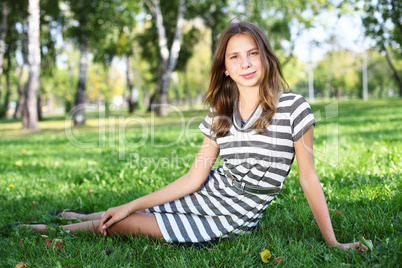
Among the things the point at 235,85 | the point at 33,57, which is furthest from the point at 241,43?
the point at 33,57

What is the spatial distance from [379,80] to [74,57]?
55490 millimetres

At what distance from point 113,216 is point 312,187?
1410 mm

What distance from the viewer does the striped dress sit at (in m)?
2.27

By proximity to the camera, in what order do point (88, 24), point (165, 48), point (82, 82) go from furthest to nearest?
point (165, 48) < point (82, 82) < point (88, 24)

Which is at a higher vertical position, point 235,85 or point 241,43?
point 241,43

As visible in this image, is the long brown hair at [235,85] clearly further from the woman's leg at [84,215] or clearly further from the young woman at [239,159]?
the woman's leg at [84,215]

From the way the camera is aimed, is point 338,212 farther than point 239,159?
Yes

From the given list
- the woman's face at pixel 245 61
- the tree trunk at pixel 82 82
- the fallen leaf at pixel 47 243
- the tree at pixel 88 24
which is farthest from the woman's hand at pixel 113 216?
the tree trunk at pixel 82 82

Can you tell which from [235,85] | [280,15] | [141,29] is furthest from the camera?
[141,29]

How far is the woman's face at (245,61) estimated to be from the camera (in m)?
2.35

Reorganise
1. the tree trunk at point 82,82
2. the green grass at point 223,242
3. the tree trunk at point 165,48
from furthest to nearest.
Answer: the tree trunk at point 165,48
the tree trunk at point 82,82
the green grass at point 223,242

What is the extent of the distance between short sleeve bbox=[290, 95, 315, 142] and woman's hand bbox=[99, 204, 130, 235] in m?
1.29

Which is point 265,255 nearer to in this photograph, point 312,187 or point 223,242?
point 223,242

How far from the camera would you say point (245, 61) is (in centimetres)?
235
